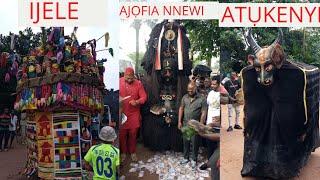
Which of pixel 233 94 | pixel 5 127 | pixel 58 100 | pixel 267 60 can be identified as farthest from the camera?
pixel 5 127

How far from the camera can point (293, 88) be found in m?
2.08

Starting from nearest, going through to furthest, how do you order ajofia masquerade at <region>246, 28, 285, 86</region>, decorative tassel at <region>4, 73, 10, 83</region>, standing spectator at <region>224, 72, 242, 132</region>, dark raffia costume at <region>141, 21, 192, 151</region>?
ajofia masquerade at <region>246, 28, 285, 86</region> → standing spectator at <region>224, 72, 242, 132</region> → dark raffia costume at <region>141, 21, 192, 151</region> → decorative tassel at <region>4, 73, 10, 83</region>

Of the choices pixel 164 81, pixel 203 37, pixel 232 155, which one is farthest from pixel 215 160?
pixel 203 37

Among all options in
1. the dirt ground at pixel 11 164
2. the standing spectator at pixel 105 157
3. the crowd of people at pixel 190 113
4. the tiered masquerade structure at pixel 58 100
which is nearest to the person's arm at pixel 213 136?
the crowd of people at pixel 190 113

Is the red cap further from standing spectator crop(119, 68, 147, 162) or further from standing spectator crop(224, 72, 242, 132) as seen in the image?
standing spectator crop(224, 72, 242, 132)

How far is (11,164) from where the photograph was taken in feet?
8.00

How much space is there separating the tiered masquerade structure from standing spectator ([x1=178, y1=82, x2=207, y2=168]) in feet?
1.60

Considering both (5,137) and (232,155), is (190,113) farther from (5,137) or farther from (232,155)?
(5,137)

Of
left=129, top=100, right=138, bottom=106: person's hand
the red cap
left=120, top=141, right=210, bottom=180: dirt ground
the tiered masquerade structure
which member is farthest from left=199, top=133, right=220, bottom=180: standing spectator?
the tiered masquerade structure

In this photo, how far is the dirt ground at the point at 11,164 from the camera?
7.97 ft

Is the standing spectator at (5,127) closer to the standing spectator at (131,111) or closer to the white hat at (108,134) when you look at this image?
the white hat at (108,134)

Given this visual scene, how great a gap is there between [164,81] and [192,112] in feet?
0.78

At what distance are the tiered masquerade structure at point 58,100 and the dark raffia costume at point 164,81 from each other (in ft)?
0.99

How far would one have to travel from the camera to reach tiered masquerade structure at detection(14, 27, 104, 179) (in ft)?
7.70
